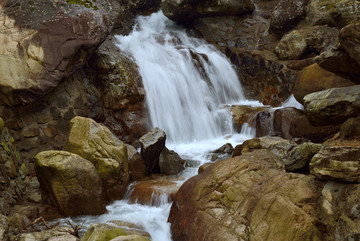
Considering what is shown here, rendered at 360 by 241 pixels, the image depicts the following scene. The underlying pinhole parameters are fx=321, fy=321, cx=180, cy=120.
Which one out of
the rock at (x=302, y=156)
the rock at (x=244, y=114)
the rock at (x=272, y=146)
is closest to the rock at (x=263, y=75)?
the rock at (x=244, y=114)

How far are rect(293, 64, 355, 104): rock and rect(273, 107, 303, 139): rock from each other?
0.50m

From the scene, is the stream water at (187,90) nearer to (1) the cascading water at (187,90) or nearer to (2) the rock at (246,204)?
(1) the cascading water at (187,90)

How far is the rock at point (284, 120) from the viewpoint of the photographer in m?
9.85

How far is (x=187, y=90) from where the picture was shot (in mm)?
12508

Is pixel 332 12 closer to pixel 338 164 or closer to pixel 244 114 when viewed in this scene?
pixel 244 114

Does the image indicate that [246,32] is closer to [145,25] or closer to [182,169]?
[145,25]

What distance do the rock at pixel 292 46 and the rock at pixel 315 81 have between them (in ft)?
12.0

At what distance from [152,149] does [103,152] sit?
1467 mm

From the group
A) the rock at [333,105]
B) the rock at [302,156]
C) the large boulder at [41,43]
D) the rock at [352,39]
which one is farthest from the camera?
the large boulder at [41,43]

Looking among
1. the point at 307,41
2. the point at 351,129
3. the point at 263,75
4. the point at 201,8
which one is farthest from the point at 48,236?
the point at 201,8

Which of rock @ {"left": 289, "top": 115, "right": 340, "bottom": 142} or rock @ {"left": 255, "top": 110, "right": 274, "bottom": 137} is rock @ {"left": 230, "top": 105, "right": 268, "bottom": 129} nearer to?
rock @ {"left": 255, "top": 110, "right": 274, "bottom": 137}

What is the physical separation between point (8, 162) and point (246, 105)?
9165mm

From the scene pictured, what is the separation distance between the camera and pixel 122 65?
10750 millimetres

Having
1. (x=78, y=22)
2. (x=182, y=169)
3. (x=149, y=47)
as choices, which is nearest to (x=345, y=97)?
(x=182, y=169)
